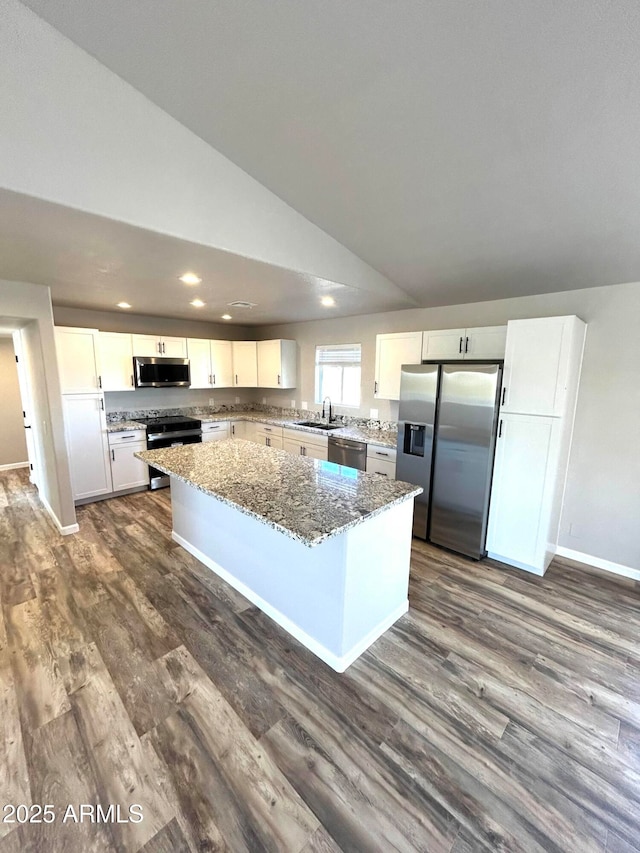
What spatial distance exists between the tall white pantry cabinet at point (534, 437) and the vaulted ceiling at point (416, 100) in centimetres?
67

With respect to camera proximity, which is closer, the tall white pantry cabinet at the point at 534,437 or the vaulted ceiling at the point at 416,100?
the vaulted ceiling at the point at 416,100

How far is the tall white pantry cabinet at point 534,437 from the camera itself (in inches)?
110

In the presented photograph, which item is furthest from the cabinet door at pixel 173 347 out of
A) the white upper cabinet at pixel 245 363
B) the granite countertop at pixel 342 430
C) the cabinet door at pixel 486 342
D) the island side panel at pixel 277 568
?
the cabinet door at pixel 486 342

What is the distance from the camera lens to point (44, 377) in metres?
3.36

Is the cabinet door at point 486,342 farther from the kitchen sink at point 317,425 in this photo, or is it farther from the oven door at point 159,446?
the oven door at point 159,446

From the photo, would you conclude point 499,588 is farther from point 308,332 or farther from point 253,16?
point 308,332

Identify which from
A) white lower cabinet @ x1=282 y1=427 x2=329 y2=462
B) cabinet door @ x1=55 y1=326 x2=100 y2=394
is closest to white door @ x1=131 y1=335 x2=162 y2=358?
cabinet door @ x1=55 y1=326 x2=100 y2=394

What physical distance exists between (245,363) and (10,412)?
12.7 feet

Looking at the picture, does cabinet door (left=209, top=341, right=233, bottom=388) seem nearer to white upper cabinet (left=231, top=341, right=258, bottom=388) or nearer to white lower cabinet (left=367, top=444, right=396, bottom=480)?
white upper cabinet (left=231, top=341, right=258, bottom=388)

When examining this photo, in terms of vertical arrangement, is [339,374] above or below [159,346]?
below

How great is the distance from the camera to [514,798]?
1.45 meters

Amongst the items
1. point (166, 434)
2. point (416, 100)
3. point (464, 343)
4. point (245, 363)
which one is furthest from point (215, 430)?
point (416, 100)

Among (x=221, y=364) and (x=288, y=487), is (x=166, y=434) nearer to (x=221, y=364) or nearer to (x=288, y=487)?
(x=221, y=364)

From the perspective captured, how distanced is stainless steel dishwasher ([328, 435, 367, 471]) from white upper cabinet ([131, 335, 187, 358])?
2.66m
